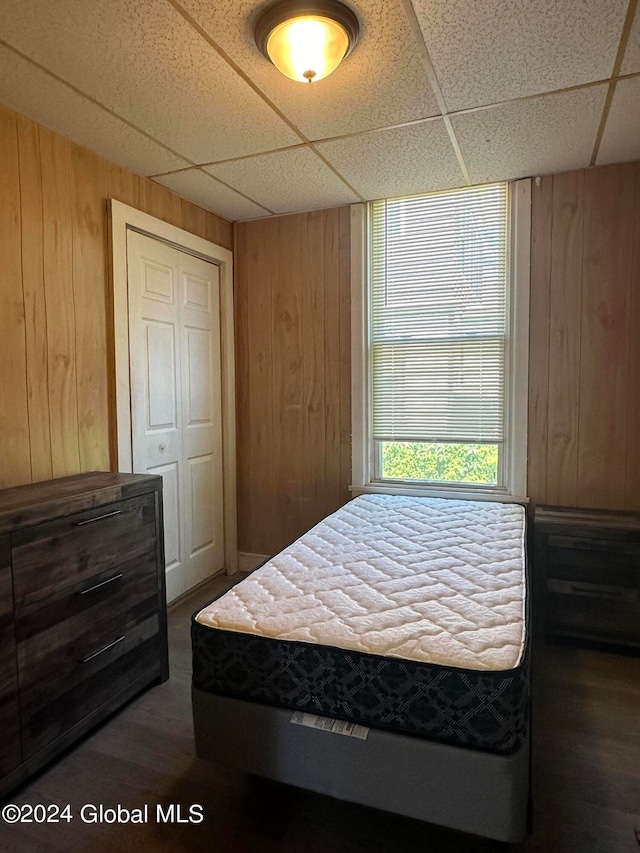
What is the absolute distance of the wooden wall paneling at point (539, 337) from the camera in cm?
285

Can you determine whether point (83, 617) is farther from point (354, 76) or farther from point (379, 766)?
point (354, 76)

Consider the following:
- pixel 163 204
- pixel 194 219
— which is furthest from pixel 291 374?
pixel 163 204

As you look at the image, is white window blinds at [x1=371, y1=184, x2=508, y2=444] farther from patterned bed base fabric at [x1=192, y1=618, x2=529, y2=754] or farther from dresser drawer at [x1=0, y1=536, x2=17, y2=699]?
dresser drawer at [x1=0, y1=536, x2=17, y2=699]

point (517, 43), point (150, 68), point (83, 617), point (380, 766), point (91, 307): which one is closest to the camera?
point (380, 766)

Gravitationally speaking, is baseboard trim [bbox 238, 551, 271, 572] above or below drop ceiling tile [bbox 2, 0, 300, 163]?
below

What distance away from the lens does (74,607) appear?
73.0 inches

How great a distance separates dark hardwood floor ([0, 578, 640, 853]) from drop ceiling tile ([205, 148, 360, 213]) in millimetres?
2608

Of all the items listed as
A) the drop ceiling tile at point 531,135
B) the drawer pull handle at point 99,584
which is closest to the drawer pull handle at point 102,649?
the drawer pull handle at point 99,584

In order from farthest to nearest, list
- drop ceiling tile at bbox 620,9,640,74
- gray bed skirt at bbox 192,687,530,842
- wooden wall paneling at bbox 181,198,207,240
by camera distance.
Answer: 1. wooden wall paneling at bbox 181,198,207,240
2. drop ceiling tile at bbox 620,9,640,74
3. gray bed skirt at bbox 192,687,530,842

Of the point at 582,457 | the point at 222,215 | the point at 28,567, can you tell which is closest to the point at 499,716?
the point at 28,567

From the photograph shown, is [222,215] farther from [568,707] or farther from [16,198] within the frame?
[568,707]

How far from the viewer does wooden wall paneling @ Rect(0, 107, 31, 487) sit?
2.05 m

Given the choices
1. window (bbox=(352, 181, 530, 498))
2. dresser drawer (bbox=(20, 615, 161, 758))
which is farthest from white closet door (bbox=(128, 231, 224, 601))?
window (bbox=(352, 181, 530, 498))

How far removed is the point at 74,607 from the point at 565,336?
2.77m
